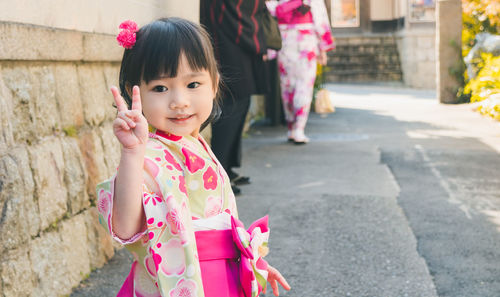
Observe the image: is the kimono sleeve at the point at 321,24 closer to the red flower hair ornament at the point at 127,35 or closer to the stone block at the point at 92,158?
the stone block at the point at 92,158

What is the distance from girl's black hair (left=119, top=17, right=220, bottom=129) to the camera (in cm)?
175

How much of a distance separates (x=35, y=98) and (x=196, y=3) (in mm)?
3085

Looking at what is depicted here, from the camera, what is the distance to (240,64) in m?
4.62

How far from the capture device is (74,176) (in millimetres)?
2943

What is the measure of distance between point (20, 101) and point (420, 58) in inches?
715

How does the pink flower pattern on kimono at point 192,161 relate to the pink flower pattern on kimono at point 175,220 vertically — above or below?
above

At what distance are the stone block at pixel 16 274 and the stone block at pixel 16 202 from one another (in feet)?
0.11

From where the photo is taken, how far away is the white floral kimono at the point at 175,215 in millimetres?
1652

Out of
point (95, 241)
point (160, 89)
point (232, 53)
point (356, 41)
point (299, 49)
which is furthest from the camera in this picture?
point (356, 41)

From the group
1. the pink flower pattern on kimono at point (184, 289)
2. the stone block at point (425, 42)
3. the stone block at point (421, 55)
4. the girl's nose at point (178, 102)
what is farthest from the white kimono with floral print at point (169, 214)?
the stone block at point (425, 42)

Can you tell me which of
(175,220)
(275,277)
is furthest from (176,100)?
(275,277)

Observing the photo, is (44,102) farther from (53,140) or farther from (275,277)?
(275,277)

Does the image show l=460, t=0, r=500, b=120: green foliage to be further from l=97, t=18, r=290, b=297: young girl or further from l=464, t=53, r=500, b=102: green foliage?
l=97, t=18, r=290, b=297: young girl

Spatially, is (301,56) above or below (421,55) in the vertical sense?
above
